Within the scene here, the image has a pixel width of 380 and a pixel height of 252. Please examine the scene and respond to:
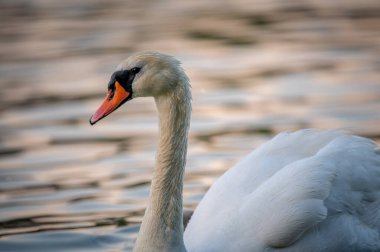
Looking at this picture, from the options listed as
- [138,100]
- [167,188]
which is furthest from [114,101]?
[138,100]

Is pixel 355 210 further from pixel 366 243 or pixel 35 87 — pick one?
pixel 35 87

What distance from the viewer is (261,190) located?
7.43 metres

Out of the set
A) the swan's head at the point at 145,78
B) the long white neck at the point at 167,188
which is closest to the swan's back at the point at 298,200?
the long white neck at the point at 167,188

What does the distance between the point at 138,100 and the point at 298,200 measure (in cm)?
601

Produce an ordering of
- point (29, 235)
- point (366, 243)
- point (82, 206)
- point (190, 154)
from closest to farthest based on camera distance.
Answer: point (366, 243), point (29, 235), point (82, 206), point (190, 154)

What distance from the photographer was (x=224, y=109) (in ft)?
40.1

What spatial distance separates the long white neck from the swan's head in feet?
0.42

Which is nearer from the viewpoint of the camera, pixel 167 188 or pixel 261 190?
pixel 167 188

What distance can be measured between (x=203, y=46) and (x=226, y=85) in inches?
110

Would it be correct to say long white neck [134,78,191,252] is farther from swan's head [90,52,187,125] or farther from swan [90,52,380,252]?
swan's head [90,52,187,125]

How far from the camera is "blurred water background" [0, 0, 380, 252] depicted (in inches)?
365

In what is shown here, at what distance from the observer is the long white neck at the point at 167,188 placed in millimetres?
7004

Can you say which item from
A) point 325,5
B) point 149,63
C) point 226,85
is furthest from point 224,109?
point 325,5

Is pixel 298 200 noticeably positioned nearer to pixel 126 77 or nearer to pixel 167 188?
pixel 167 188
